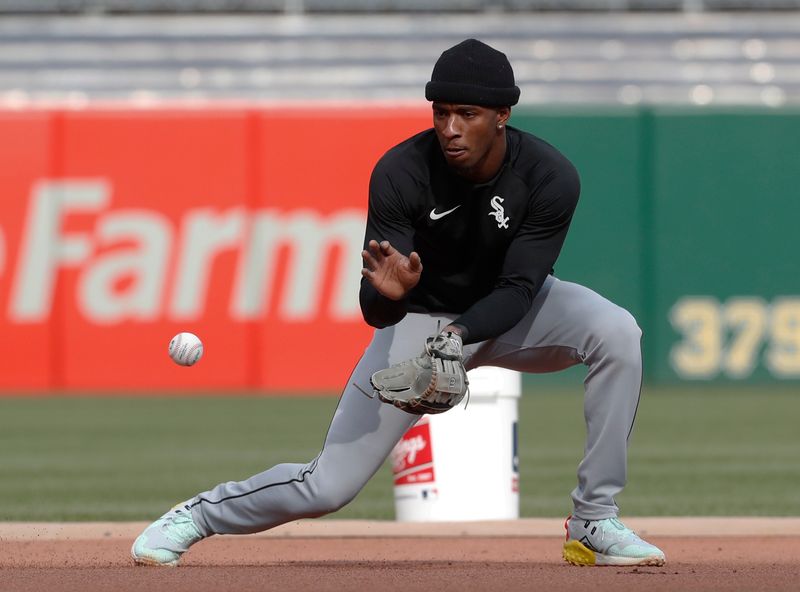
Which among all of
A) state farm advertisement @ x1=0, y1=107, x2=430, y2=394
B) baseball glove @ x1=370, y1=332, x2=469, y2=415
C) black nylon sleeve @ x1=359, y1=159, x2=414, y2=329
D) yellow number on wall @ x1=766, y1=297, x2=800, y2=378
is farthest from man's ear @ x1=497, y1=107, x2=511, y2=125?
yellow number on wall @ x1=766, y1=297, x2=800, y2=378

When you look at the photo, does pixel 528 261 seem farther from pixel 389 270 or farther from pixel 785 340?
pixel 785 340

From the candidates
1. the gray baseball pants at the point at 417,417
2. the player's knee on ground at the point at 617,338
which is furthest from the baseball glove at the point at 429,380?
the player's knee on ground at the point at 617,338

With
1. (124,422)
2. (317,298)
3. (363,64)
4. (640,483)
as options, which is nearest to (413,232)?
(640,483)

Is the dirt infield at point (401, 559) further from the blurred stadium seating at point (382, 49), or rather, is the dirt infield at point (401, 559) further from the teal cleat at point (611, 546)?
the blurred stadium seating at point (382, 49)

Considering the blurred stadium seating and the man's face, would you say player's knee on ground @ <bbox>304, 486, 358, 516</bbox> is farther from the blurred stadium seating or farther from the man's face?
the blurred stadium seating

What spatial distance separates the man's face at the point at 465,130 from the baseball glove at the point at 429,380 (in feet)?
1.80

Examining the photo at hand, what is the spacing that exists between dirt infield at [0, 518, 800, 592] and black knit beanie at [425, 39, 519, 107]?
1.45 meters

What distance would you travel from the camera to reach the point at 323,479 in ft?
16.7

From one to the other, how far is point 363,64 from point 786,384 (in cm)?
644

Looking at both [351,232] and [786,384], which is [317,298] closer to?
[351,232]

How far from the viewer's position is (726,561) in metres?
5.74

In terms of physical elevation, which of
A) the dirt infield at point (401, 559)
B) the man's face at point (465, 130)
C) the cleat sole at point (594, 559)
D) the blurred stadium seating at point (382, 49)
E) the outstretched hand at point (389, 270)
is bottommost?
the dirt infield at point (401, 559)

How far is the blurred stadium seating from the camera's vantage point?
60.5 feet

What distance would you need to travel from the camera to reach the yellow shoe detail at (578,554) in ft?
17.5
